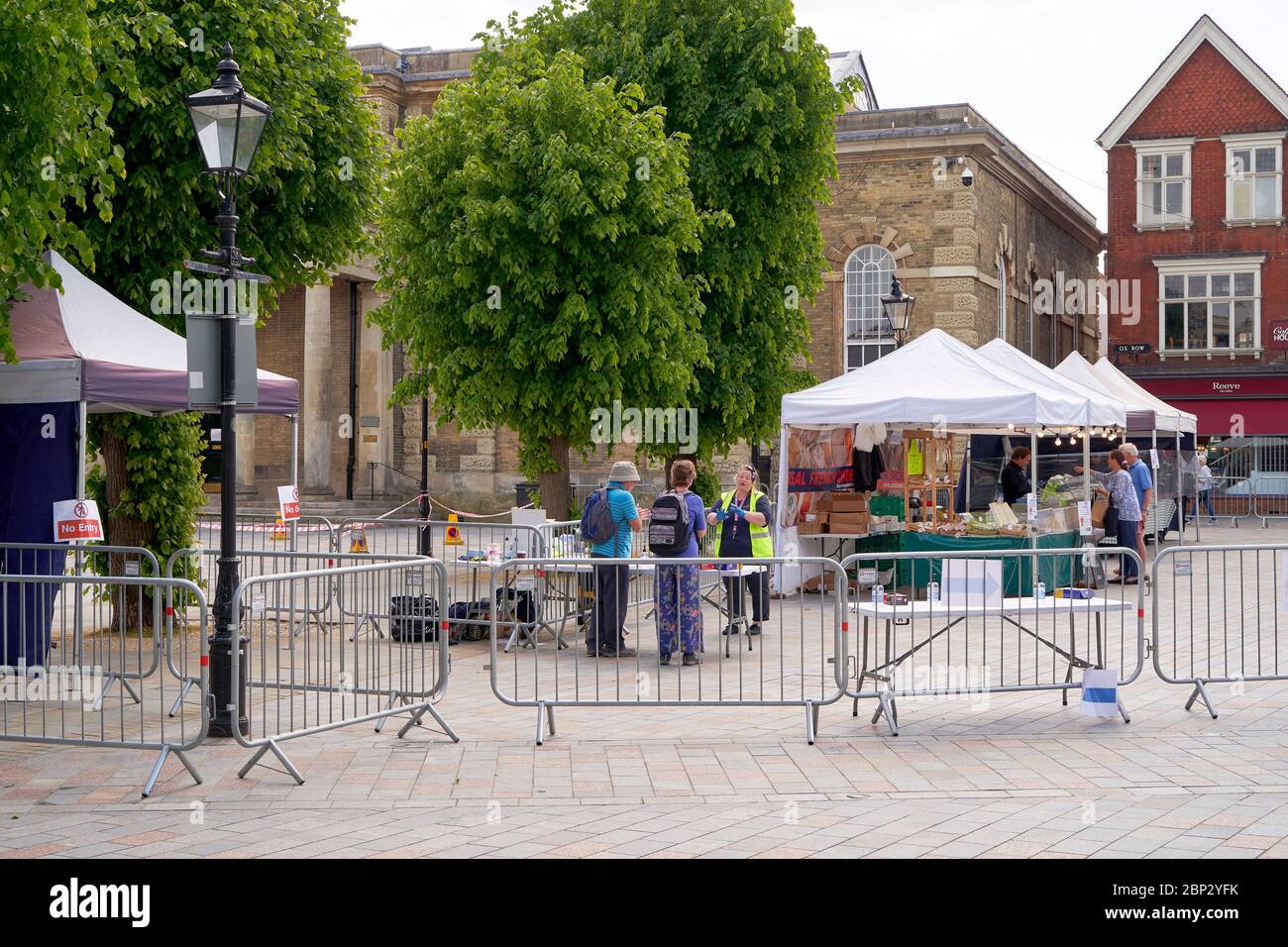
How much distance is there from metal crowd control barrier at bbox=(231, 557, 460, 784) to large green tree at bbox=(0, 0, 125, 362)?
271cm

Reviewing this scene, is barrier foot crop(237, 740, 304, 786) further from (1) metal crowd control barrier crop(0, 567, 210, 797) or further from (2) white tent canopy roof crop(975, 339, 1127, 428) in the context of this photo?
(2) white tent canopy roof crop(975, 339, 1127, 428)

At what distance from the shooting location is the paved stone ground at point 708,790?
21.4 feet

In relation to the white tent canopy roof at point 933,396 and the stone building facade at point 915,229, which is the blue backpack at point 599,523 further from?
the stone building facade at point 915,229

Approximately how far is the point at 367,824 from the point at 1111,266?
125 ft

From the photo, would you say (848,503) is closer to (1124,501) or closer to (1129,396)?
(1124,501)

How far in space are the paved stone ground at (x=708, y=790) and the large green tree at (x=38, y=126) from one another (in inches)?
128

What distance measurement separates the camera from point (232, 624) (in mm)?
8367

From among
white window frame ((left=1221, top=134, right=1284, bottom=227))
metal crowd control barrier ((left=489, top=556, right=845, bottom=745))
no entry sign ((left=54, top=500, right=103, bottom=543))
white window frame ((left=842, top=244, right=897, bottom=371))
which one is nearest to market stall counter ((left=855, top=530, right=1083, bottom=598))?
metal crowd control barrier ((left=489, top=556, right=845, bottom=745))

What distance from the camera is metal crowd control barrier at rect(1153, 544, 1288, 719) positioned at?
9.81 metres

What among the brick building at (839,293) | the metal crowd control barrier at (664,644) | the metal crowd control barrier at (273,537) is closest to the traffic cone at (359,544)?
the metal crowd control barrier at (273,537)

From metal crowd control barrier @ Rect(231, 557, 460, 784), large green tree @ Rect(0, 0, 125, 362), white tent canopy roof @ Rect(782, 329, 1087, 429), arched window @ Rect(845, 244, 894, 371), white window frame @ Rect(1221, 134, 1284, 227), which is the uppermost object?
white window frame @ Rect(1221, 134, 1284, 227)

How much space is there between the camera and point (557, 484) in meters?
20.2

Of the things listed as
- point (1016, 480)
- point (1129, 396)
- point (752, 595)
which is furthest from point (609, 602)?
point (1129, 396)

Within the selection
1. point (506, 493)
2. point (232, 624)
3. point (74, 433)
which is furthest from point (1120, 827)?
point (506, 493)
